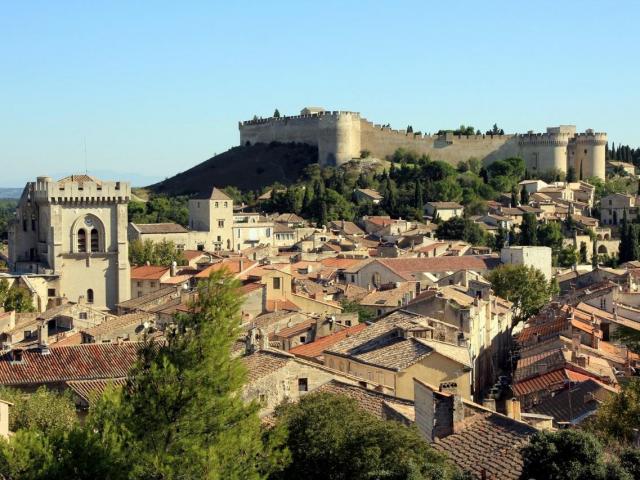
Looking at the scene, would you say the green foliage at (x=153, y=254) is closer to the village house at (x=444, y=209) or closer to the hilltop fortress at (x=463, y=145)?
the village house at (x=444, y=209)

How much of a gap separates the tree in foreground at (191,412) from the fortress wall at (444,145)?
108m

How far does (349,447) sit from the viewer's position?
715 inches

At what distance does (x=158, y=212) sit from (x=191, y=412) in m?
85.2

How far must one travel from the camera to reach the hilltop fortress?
122 metres

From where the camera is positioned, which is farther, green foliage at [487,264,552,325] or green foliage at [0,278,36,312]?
green foliage at [487,264,552,325]

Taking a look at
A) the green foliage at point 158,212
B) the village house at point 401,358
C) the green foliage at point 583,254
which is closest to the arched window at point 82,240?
the village house at point 401,358

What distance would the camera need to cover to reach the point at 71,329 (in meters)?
38.2

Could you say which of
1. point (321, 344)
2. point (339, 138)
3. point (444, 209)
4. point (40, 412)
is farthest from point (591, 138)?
point (40, 412)

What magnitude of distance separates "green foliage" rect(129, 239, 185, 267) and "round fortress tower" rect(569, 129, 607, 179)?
60.7 metres

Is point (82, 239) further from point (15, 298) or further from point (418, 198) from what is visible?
point (418, 198)

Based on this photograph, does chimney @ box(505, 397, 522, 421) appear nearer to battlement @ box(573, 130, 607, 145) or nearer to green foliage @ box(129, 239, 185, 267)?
green foliage @ box(129, 239, 185, 267)

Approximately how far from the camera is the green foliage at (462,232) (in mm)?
87438

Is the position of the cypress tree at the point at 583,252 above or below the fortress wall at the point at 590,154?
below

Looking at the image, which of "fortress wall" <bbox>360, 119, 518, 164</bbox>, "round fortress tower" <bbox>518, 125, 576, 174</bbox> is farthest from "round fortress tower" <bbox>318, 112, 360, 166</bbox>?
"round fortress tower" <bbox>518, 125, 576, 174</bbox>
